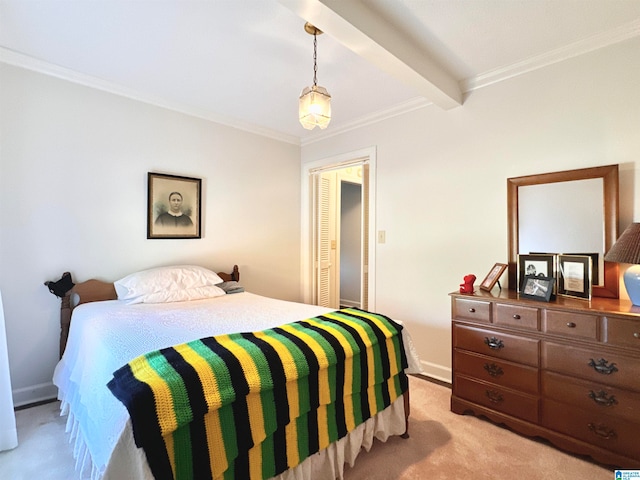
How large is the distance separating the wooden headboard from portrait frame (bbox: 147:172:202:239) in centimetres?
56

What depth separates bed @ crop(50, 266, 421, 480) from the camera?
1088 mm

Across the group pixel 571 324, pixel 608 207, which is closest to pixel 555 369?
pixel 571 324

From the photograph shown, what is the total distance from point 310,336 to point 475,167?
6.51ft

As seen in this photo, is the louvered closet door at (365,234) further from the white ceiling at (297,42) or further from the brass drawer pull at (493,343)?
the brass drawer pull at (493,343)

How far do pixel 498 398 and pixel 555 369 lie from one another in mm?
409

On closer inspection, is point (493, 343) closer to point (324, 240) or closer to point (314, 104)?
point (314, 104)

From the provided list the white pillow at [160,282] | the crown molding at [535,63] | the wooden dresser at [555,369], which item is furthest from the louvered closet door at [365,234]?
the white pillow at [160,282]

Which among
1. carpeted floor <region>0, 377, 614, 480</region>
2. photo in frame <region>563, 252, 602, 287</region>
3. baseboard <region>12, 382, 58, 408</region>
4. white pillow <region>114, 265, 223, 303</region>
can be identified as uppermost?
photo in frame <region>563, 252, 602, 287</region>

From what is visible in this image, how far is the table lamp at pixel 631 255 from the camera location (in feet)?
5.44

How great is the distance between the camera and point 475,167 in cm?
262

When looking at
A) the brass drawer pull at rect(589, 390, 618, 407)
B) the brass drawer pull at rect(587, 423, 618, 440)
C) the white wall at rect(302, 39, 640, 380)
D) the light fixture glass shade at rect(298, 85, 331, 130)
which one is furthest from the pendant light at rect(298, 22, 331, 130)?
the brass drawer pull at rect(587, 423, 618, 440)

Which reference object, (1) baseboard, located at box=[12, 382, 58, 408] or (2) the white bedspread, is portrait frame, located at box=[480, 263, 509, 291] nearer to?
(2) the white bedspread

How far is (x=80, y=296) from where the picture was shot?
251 centimetres

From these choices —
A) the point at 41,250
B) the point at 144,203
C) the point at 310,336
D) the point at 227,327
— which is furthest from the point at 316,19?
the point at 41,250
